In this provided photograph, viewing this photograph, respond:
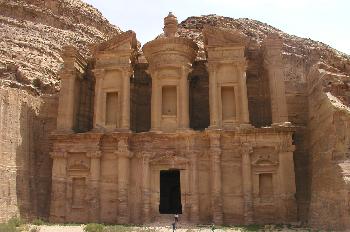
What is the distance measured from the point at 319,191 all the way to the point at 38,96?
18907mm

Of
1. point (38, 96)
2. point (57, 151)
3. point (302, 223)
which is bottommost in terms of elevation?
point (302, 223)

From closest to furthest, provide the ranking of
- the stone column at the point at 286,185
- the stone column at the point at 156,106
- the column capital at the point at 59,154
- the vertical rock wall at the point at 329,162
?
the vertical rock wall at the point at 329,162, the stone column at the point at 286,185, the stone column at the point at 156,106, the column capital at the point at 59,154

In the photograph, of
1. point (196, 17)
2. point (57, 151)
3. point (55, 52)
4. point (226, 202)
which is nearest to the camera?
point (226, 202)

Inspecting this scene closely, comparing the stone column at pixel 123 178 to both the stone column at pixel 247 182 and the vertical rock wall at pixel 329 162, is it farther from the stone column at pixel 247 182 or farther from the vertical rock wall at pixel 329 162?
the vertical rock wall at pixel 329 162

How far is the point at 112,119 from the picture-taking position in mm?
27859

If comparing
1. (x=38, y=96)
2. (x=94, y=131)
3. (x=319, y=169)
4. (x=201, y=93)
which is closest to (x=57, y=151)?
(x=94, y=131)

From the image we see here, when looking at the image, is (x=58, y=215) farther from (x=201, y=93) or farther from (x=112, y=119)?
(x=201, y=93)

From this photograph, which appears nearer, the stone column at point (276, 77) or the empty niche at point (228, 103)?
the stone column at point (276, 77)

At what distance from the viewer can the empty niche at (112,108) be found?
91.1 feet

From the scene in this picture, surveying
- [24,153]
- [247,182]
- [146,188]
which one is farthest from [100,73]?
[247,182]

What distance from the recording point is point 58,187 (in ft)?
86.6

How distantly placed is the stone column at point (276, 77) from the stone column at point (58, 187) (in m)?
12.7

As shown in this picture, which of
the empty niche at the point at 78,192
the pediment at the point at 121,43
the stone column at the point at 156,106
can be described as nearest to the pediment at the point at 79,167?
the empty niche at the point at 78,192

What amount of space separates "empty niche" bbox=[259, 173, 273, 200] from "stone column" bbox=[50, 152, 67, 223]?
37.5 ft
